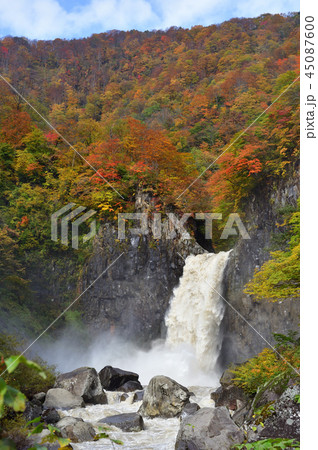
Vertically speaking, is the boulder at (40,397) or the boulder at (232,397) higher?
the boulder at (232,397)

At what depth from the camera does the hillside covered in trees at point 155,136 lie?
1299cm

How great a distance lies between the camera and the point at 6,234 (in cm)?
1594

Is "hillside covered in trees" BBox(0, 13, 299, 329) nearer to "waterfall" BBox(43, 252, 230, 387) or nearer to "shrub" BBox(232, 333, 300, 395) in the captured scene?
"shrub" BBox(232, 333, 300, 395)

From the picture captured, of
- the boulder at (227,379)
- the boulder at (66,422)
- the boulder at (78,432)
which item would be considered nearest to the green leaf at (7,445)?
the boulder at (78,432)

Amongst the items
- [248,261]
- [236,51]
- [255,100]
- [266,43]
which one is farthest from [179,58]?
[248,261]

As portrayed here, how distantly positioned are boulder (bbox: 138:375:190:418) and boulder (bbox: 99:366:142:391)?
2.56 m

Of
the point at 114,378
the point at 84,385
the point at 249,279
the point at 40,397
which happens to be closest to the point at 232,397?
the point at 84,385

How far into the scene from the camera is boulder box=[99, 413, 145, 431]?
7.29 m

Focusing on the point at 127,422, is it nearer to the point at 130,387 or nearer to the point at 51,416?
the point at 51,416

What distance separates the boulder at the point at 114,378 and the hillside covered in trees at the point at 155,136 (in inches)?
202

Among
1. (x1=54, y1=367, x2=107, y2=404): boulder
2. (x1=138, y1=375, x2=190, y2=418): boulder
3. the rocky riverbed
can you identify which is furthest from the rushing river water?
(x1=54, y1=367, x2=107, y2=404): boulder

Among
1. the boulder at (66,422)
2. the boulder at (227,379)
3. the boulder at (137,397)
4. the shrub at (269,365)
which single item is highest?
the shrub at (269,365)

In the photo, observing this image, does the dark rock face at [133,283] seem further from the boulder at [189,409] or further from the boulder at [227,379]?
the boulder at [189,409]
